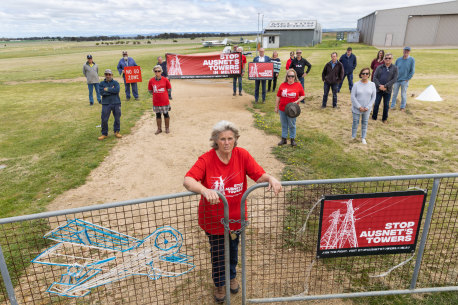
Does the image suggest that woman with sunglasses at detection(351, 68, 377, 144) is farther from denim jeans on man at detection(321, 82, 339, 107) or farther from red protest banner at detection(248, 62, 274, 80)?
red protest banner at detection(248, 62, 274, 80)

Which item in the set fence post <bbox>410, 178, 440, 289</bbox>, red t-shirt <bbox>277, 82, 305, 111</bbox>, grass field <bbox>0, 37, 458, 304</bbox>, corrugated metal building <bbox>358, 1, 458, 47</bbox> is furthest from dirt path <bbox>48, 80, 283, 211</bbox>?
corrugated metal building <bbox>358, 1, 458, 47</bbox>

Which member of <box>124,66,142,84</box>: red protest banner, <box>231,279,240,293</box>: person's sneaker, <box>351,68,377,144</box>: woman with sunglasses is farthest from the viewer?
<box>124,66,142,84</box>: red protest banner

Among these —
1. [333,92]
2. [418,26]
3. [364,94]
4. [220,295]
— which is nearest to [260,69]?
[333,92]

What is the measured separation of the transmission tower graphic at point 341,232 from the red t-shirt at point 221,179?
3.22 ft

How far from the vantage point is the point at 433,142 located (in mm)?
8805

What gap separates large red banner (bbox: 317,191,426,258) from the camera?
3.36m

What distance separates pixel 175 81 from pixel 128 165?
1401cm

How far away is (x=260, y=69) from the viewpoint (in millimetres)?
13375

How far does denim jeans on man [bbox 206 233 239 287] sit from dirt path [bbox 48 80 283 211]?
3.10 metres

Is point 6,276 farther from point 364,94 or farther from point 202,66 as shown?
point 202,66

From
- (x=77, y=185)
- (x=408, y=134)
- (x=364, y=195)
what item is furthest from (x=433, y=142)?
(x=77, y=185)

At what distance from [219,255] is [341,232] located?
1.45 metres

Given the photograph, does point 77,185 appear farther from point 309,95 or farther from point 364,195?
point 309,95

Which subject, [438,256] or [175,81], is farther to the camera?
[175,81]
